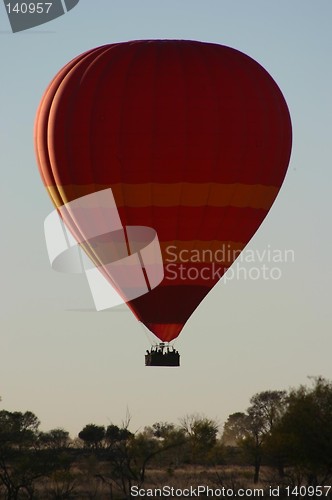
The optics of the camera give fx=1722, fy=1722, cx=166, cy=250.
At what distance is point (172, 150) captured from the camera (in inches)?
2159

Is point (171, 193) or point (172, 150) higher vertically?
point (172, 150)

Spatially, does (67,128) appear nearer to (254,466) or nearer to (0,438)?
(0,438)

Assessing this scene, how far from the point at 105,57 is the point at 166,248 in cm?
668

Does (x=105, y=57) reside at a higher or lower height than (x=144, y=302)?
higher

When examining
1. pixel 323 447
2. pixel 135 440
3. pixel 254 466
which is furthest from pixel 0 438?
pixel 323 447

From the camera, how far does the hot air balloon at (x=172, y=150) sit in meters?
54.9

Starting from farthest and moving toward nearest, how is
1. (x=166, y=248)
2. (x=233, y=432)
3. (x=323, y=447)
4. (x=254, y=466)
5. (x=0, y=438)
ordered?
(x=233, y=432) → (x=254, y=466) → (x=0, y=438) → (x=323, y=447) → (x=166, y=248)

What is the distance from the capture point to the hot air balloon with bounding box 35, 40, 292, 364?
54.9m

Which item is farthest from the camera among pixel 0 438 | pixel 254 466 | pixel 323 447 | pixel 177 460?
pixel 177 460

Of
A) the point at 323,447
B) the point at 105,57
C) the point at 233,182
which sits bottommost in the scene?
the point at 323,447

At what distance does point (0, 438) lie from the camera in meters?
79.2

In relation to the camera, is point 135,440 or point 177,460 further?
point 177,460

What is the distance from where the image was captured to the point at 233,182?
55.5 meters

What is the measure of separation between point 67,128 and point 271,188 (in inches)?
277
